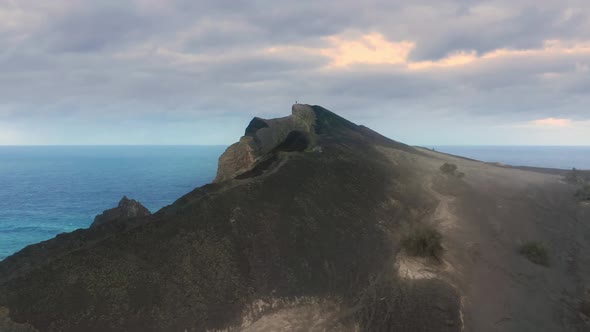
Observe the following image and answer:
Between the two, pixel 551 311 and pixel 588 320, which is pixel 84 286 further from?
pixel 588 320

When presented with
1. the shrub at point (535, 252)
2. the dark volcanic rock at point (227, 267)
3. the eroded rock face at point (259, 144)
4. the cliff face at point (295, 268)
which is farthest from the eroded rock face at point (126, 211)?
the shrub at point (535, 252)

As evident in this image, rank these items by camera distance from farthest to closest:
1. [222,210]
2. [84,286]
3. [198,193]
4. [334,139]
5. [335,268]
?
[334,139]
[198,193]
[222,210]
[335,268]
[84,286]

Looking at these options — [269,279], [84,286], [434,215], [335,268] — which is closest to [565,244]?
[434,215]

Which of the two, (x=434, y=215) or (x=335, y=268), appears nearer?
(x=335, y=268)

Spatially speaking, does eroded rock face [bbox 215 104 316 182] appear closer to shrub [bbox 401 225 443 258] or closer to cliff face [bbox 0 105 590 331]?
cliff face [bbox 0 105 590 331]

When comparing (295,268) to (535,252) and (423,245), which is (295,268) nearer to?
(423,245)

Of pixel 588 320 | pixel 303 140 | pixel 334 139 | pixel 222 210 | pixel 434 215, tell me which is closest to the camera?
pixel 588 320

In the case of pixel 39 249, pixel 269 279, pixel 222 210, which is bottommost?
pixel 269 279
